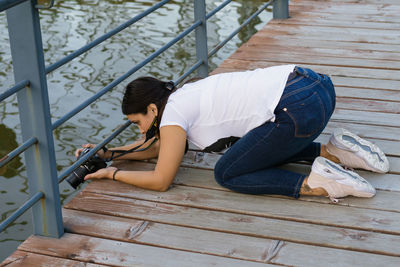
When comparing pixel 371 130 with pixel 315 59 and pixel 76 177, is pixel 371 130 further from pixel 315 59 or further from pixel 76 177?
pixel 76 177

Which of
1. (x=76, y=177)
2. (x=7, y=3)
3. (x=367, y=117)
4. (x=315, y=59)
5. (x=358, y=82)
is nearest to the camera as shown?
(x=7, y=3)

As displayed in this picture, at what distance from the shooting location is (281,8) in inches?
181

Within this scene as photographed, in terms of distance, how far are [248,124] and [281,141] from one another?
130 millimetres

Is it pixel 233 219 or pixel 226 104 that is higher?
pixel 226 104

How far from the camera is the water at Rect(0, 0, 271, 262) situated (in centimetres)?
346

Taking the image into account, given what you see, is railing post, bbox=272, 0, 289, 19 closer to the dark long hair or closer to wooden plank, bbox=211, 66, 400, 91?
wooden plank, bbox=211, 66, 400, 91

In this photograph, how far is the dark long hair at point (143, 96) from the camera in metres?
2.26

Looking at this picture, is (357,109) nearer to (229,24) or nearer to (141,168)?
(141,168)

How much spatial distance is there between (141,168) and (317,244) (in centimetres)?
83

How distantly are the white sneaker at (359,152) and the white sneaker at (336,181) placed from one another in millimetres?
187

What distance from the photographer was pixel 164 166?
225cm

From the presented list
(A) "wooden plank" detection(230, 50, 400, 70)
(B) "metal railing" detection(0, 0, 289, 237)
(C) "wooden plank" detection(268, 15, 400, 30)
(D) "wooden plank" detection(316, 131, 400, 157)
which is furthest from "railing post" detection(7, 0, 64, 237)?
(C) "wooden plank" detection(268, 15, 400, 30)

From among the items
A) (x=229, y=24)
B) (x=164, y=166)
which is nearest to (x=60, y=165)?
(x=164, y=166)

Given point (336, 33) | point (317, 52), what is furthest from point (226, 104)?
point (336, 33)
